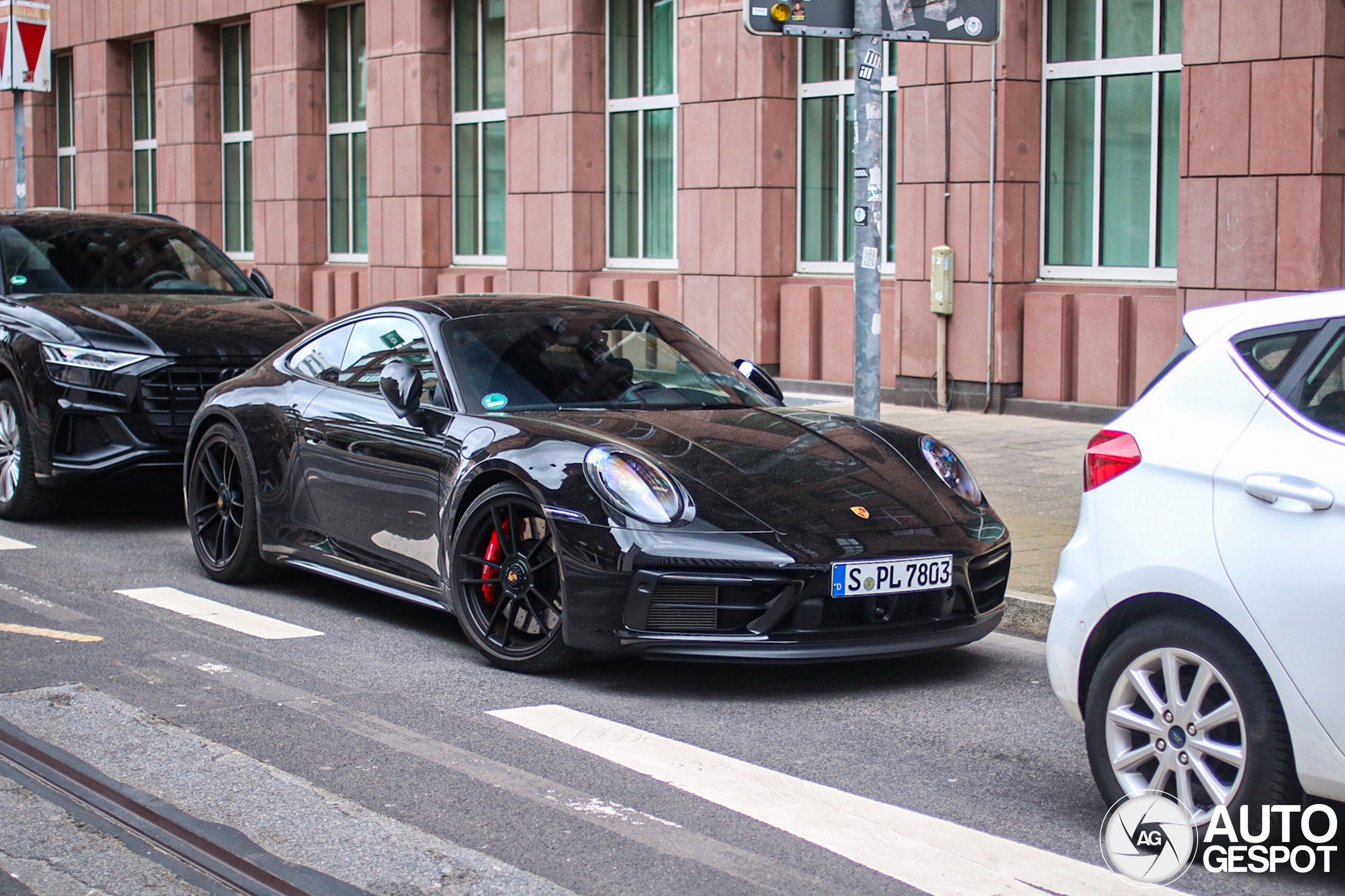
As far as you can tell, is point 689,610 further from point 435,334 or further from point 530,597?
point 435,334

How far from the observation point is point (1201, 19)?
12477 millimetres

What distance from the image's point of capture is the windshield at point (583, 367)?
6922 millimetres

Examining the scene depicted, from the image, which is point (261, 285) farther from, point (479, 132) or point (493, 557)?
point (479, 132)

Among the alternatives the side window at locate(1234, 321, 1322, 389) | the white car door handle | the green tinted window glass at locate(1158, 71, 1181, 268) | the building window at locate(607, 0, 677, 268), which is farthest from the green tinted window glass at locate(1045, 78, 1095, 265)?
the white car door handle

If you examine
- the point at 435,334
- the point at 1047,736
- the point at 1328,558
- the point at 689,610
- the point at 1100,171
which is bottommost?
the point at 1047,736

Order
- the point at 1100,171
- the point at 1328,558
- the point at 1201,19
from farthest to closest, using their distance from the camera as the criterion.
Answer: the point at 1100,171, the point at 1201,19, the point at 1328,558

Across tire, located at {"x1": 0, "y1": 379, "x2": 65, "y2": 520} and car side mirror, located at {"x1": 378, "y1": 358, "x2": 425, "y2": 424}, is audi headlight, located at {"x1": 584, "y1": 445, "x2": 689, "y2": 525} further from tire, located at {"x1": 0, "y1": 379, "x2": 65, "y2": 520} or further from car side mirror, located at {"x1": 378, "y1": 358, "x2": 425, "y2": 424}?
tire, located at {"x1": 0, "y1": 379, "x2": 65, "y2": 520}

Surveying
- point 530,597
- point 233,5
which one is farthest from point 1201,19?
point 233,5

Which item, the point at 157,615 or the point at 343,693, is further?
A: the point at 157,615

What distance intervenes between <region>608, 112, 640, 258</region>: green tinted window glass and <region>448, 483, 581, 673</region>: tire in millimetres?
12193

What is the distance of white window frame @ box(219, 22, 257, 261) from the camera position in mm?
25219

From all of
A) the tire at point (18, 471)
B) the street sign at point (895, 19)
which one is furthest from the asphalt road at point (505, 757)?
the street sign at point (895, 19)

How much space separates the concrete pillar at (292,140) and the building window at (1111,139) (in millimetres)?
11750

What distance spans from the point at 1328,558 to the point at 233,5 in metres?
22.4
